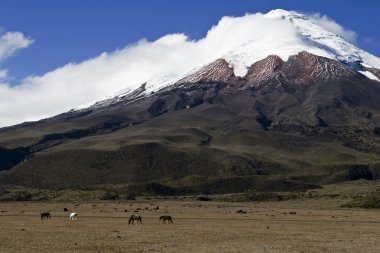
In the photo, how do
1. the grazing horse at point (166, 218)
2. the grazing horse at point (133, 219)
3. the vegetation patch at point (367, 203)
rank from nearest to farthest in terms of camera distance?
1. the grazing horse at point (133, 219)
2. the grazing horse at point (166, 218)
3. the vegetation patch at point (367, 203)

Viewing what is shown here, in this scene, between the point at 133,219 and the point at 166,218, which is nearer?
the point at 133,219

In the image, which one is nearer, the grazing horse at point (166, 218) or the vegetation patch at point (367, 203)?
the grazing horse at point (166, 218)

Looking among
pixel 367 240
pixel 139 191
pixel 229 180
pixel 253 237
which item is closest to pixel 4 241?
pixel 253 237

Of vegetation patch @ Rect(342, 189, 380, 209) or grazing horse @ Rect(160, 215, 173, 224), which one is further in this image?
vegetation patch @ Rect(342, 189, 380, 209)

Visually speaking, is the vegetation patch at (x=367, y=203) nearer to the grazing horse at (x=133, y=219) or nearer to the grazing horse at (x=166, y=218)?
the grazing horse at (x=166, y=218)

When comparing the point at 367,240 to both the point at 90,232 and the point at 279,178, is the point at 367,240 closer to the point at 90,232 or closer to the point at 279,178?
the point at 90,232

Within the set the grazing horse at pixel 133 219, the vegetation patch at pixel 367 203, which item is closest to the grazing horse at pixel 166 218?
the grazing horse at pixel 133 219

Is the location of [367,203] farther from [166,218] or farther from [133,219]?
[133,219]

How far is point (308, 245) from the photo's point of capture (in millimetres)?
43500

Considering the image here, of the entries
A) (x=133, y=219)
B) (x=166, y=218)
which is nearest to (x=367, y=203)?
(x=166, y=218)

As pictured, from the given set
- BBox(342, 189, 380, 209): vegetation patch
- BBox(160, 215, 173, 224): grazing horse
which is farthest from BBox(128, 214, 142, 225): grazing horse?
BBox(342, 189, 380, 209): vegetation patch

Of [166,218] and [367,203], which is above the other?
[166,218]

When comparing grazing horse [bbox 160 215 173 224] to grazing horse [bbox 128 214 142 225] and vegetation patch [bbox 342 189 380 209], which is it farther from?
vegetation patch [bbox 342 189 380 209]

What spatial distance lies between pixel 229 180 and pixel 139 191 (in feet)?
110
